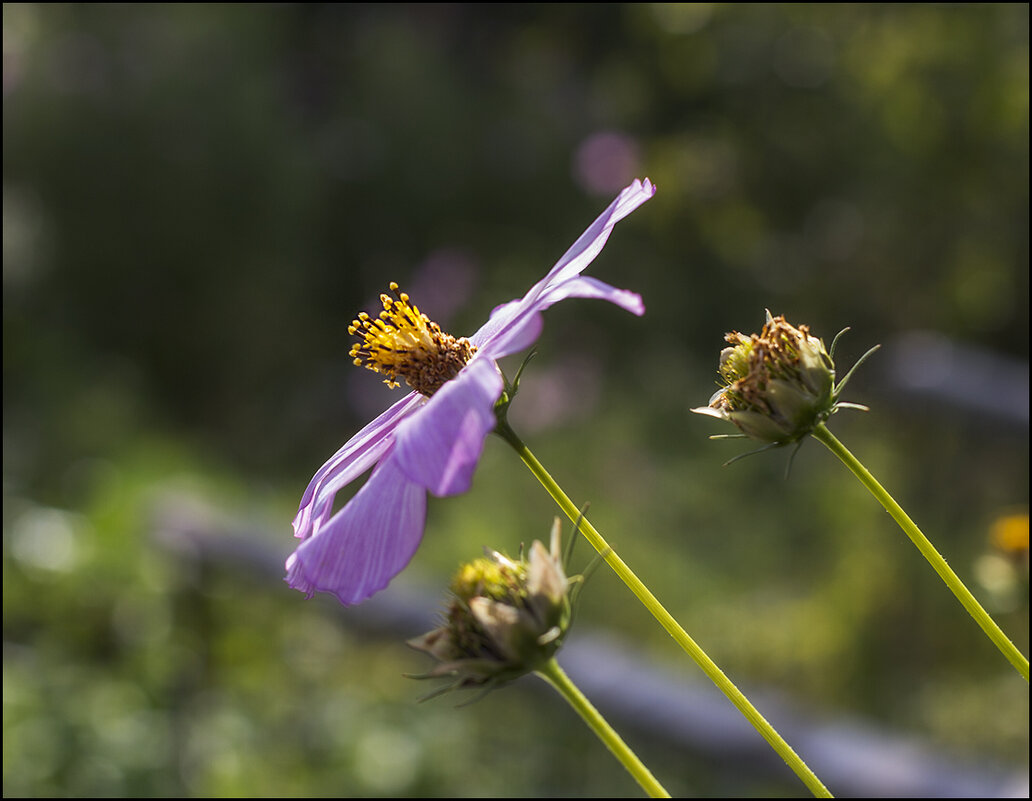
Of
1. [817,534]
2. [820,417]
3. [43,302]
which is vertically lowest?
[820,417]

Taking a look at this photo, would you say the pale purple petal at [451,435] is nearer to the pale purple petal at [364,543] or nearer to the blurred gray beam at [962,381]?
the pale purple petal at [364,543]

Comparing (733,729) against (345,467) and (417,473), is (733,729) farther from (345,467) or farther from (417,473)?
(417,473)

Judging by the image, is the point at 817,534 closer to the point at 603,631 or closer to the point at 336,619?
the point at 603,631

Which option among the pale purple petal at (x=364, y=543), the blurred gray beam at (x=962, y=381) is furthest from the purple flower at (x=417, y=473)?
the blurred gray beam at (x=962, y=381)

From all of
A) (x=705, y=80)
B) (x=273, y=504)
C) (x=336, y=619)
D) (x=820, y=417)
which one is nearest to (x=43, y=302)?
(x=273, y=504)

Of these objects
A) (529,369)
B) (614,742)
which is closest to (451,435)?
(614,742)

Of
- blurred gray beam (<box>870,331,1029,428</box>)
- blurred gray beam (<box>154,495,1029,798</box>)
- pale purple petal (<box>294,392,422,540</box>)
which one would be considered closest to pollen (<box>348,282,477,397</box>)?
pale purple petal (<box>294,392,422,540</box>)
